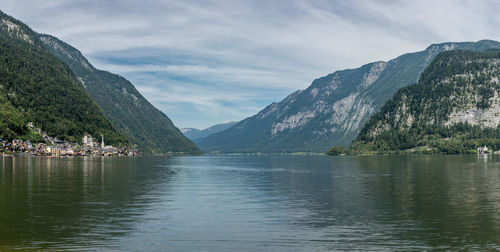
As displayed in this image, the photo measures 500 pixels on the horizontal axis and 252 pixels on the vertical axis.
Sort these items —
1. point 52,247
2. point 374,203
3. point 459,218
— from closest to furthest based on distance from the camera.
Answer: point 52,247, point 459,218, point 374,203

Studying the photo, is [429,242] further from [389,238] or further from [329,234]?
[329,234]

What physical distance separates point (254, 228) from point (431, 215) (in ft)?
68.1

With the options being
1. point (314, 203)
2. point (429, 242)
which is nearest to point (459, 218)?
point (429, 242)

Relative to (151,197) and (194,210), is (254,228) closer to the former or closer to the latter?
(194,210)

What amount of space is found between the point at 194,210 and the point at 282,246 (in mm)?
22857

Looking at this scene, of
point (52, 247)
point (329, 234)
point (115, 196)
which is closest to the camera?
point (52, 247)

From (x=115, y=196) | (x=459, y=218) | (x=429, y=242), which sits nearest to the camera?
(x=429, y=242)

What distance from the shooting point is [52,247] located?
36281mm

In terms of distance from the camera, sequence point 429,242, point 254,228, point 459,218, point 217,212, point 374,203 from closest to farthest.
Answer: point 429,242, point 254,228, point 459,218, point 217,212, point 374,203

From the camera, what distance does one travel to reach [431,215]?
52.8 meters

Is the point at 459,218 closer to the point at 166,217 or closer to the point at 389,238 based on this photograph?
the point at 389,238

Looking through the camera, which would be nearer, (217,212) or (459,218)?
(459,218)

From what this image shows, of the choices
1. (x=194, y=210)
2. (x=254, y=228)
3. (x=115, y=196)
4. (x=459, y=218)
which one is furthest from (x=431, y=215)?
(x=115, y=196)

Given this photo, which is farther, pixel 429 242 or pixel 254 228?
pixel 254 228
